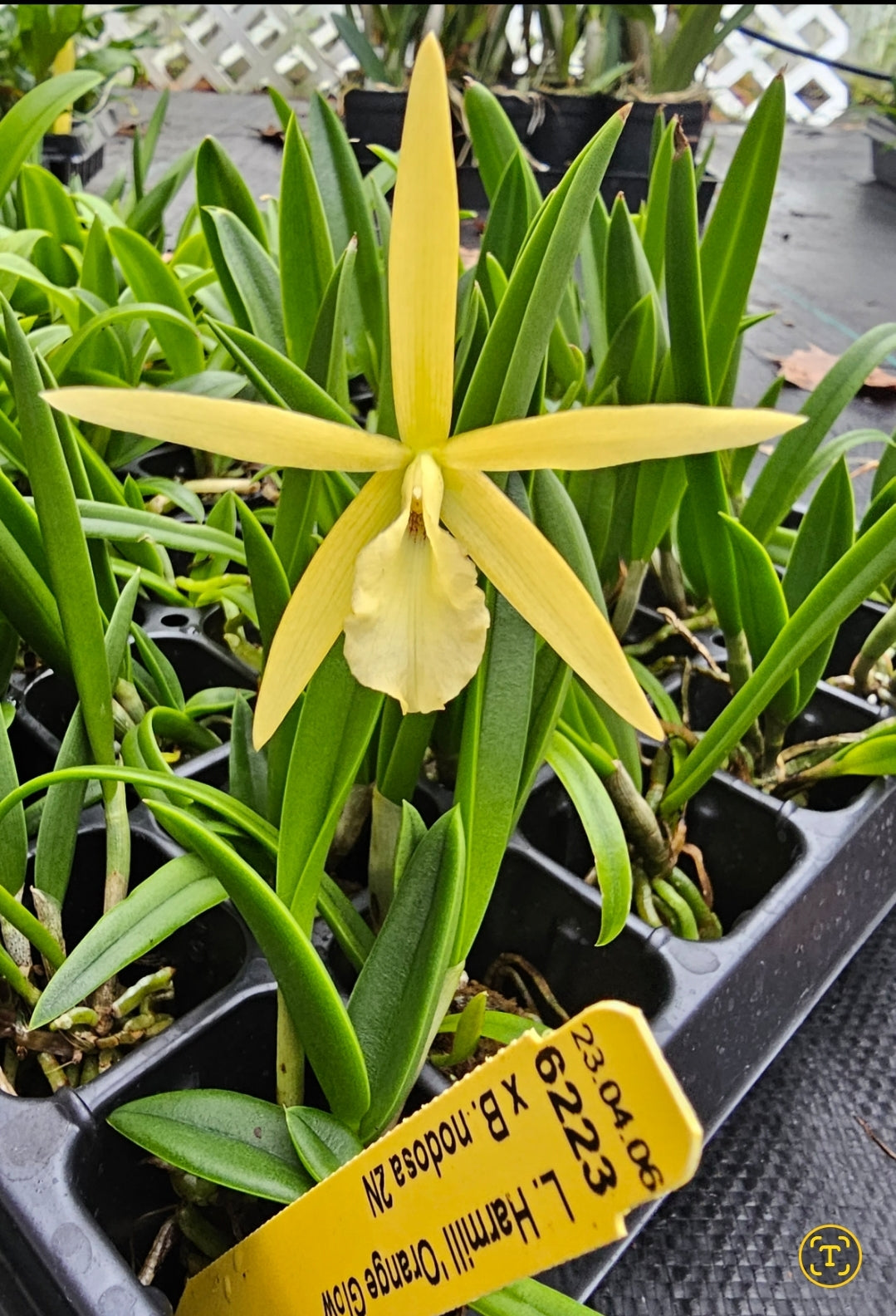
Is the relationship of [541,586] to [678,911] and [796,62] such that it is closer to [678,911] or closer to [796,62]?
[678,911]

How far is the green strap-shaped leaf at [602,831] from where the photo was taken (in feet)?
1.45

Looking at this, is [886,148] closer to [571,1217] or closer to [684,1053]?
[684,1053]

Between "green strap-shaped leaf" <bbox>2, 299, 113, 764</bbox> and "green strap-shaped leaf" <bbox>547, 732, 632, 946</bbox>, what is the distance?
0.22m

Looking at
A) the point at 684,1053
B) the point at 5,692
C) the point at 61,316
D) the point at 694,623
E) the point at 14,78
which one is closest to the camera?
the point at 684,1053

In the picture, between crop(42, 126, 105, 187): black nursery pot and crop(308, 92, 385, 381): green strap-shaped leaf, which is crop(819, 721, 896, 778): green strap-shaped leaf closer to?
crop(308, 92, 385, 381): green strap-shaped leaf

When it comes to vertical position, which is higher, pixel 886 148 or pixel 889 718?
pixel 886 148

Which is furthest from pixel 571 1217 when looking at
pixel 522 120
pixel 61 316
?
Result: pixel 522 120

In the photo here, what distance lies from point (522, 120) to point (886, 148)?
94 centimetres

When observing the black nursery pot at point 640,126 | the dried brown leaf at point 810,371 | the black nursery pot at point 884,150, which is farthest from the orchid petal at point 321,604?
the black nursery pot at point 884,150

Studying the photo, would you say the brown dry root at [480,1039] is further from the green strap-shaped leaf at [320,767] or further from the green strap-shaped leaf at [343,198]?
the green strap-shaped leaf at [343,198]

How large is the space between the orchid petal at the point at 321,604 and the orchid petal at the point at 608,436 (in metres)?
0.03

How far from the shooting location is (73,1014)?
17.3 inches

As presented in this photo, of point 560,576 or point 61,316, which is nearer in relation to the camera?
point 560,576

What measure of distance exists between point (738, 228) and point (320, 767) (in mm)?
436
